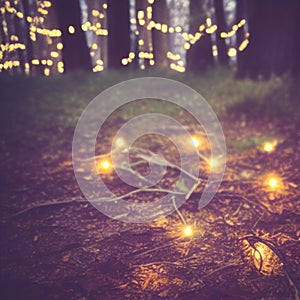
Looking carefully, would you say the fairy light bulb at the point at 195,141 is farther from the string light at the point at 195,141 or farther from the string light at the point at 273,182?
the string light at the point at 273,182

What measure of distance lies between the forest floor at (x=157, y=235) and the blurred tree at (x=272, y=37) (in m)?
2.84

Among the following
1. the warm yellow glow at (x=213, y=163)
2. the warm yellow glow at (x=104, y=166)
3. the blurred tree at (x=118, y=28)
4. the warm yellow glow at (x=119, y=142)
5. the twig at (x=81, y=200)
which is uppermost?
the blurred tree at (x=118, y=28)

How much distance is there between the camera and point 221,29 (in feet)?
36.5

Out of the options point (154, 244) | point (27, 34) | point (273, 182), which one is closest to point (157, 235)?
point (154, 244)

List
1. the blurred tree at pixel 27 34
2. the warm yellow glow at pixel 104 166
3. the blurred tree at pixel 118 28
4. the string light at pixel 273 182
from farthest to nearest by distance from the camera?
1. the blurred tree at pixel 118 28
2. the warm yellow glow at pixel 104 166
3. the blurred tree at pixel 27 34
4. the string light at pixel 273 182

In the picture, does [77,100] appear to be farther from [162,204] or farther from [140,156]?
[162,204]

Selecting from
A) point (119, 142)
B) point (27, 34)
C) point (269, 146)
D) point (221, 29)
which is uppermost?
point (27, 34)

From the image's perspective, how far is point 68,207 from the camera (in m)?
4.50

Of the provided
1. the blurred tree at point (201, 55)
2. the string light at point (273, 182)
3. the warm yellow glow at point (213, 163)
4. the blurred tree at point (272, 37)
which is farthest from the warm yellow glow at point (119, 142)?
the blurred tree at point (201, 55)

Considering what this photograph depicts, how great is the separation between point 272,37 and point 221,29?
290 centimetres

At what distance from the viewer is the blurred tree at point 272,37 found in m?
8.29

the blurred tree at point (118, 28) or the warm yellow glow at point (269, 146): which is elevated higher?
the blurred tree at point (118, 28)

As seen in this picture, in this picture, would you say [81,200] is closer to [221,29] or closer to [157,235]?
[157,235]

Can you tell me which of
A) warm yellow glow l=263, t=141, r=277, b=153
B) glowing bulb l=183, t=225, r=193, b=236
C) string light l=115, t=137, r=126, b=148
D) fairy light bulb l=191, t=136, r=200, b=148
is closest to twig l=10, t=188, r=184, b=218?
glowing bulb l=183, t=225, r=193, b=236
